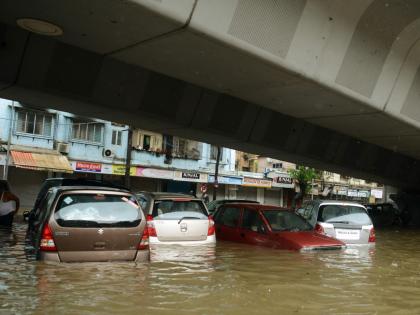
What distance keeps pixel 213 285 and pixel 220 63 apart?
4.04 m

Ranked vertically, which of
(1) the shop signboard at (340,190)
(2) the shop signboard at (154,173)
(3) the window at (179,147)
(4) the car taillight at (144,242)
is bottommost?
(1) the shop signboard at (340,190)

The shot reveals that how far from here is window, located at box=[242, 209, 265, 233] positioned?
11.8 metres

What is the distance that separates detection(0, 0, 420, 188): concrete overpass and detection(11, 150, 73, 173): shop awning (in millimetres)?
18448

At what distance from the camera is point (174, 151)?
132 ft

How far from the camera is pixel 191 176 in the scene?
40.7 meters

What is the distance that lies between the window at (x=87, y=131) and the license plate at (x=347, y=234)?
25.7 metres

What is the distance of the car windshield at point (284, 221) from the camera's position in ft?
38.5

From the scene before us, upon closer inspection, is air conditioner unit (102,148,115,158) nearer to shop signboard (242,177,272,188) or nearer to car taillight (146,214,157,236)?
shop signboard (242,177,272,188)

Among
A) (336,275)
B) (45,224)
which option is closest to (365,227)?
(336,275)

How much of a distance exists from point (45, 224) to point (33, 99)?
4.67 m

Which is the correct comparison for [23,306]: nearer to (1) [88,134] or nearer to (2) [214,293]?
(2) [214,293]

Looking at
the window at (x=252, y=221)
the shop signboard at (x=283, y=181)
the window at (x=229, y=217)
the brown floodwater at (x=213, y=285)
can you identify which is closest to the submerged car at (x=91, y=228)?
the brown floodwater at (x=213, y=285)

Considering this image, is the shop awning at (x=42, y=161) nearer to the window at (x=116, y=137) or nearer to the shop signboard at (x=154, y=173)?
the window at (x=116, y=137)

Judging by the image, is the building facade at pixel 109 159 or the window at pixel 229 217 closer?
the window at pixel 229 217
